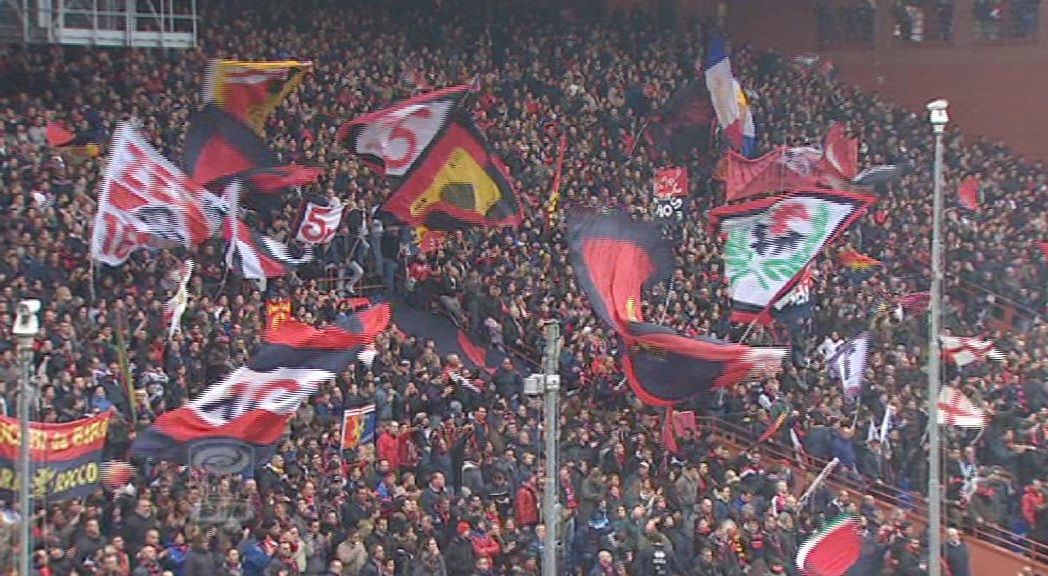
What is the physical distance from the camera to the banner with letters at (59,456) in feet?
52.6

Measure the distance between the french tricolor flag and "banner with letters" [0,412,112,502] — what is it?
687 inches

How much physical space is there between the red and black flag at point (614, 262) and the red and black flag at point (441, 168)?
7.57ft

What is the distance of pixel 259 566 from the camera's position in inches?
696

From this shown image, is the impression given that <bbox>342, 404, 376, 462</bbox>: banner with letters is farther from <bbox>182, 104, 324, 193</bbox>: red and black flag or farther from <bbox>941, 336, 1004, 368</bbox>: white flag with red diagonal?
<bbox>941, 336, 1004, 368</bbox>: white flag with red diagonal

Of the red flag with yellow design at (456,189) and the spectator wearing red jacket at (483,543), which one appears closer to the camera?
the spectator wearing red jacket at (483,543)

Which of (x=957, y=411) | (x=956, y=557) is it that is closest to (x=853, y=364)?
(x=957, y=411)

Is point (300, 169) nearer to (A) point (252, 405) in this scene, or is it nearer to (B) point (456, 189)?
(B) point (456, 189)

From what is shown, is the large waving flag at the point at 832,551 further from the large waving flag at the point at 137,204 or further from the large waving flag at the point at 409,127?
the large waving flag at the point at 137,204

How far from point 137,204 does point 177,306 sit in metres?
1.37

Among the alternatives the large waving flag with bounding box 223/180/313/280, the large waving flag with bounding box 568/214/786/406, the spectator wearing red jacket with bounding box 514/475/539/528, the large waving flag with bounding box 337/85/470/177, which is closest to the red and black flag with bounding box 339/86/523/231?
the large waving flag with bounding box 337/85/470/177

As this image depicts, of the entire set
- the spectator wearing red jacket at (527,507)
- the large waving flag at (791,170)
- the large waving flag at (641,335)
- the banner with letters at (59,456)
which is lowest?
the spectator wearing red jacket at (527,507)

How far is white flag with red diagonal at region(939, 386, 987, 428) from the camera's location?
2339 centimetres

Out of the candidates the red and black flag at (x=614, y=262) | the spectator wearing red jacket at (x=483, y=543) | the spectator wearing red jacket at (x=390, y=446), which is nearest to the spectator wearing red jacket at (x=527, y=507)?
the spectator wearing red jacket at (x=483, y=543)

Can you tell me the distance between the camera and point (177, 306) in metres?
20.7
